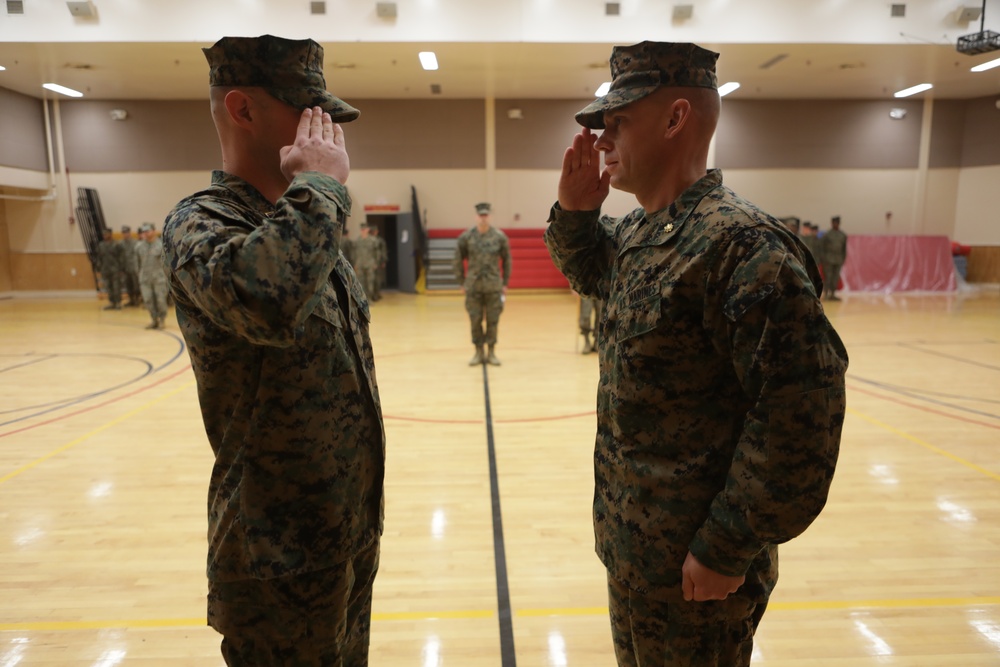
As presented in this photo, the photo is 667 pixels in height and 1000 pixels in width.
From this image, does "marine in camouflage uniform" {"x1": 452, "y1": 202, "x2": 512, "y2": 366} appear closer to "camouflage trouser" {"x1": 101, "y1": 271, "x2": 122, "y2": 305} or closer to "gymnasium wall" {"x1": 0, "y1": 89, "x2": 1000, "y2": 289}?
"gymnasium wall" {"x1": 0, "y1": 89, "x2": 1000, "y2": 289}

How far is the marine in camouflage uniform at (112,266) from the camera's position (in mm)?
14023

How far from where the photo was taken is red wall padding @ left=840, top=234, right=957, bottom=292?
659 inches

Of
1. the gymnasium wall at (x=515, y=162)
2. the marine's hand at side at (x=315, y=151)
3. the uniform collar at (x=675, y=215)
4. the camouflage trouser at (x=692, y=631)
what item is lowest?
the camouflage trouser at (x=692, y=631)

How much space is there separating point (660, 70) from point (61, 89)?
18050 mm

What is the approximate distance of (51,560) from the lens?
128 inches

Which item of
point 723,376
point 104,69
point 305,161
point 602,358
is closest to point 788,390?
point 723,376

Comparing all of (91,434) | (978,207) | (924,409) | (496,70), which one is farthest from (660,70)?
(978,207)

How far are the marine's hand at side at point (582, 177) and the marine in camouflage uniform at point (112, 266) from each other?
15096 millimetres

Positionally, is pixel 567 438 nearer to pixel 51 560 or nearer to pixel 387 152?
pixel 51 560

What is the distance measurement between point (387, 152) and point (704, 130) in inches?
662

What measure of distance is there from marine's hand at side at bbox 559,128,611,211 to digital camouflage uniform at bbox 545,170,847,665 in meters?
0.16

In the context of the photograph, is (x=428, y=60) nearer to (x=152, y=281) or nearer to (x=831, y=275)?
(x=152, y=281)

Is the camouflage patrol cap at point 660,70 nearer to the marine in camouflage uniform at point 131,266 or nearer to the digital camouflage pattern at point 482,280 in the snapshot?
the digital camouflage pattern at point 482,280

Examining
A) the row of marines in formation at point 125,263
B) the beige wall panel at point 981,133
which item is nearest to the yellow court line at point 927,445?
the row of marines in formation at point 125,263
